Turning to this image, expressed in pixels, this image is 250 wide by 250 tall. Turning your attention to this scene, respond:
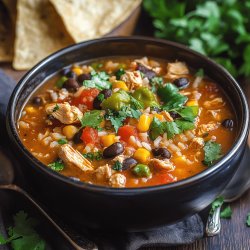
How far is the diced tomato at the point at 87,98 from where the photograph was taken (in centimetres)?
394

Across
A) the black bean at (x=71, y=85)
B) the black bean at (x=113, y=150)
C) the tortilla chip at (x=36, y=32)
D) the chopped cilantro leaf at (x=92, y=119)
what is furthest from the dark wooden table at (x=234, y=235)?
the tortilla chip at (x=36, y=32)

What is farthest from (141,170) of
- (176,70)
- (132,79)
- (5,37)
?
(5,37)

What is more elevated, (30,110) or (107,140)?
(107,140)

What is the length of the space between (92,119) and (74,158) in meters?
0.39

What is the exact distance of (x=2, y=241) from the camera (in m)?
3.54

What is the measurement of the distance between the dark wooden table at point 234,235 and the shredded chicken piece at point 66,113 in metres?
1.22

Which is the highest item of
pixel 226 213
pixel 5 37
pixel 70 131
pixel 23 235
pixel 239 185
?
pixel 70 131

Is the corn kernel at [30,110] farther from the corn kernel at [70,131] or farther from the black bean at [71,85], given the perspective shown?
the corn kernel at [70,131]

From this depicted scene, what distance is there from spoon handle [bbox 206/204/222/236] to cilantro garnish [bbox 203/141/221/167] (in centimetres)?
57

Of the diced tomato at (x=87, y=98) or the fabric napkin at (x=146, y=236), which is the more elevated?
the diced tomato at (x=87, y=98)

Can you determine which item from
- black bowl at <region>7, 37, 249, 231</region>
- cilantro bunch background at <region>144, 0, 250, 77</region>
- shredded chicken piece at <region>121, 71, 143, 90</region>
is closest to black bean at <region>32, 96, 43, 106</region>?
black bowl at <region>7, 37, 249, 231</region>

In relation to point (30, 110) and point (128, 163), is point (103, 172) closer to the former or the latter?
point (128, 163)

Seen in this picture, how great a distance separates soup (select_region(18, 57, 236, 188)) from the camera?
345 cm

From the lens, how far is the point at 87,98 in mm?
3959
